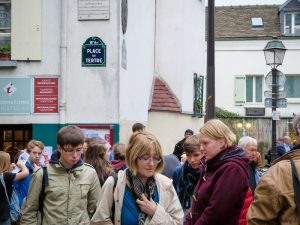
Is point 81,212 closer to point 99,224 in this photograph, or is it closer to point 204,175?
point 99,224

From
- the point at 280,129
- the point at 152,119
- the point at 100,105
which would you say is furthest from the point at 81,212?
the point at 280,129

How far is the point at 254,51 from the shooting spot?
36125mm

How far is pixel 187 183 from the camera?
695 cm

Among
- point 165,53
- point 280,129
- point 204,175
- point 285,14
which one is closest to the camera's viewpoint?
point 204,175

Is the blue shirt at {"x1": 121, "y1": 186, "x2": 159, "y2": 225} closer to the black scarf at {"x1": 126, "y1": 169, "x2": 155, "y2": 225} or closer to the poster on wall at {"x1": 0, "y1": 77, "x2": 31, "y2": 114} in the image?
the black scarf at {"x1": 126, "y1": 169, "x2": 155, "y2": 225}

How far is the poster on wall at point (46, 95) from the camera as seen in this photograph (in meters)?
13.5

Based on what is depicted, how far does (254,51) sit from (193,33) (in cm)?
1622

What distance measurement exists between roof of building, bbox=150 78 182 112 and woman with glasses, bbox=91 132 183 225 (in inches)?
496

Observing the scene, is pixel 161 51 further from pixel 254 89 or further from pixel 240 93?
pixel 254 89

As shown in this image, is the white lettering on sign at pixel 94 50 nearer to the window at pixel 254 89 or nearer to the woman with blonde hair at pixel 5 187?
the woman with blonde hair at pixel 5 187

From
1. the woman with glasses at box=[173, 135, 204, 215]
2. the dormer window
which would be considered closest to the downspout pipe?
the woman with glasses at box=[173, 135, 204, 215]

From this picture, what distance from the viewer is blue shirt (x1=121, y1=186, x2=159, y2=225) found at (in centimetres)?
476

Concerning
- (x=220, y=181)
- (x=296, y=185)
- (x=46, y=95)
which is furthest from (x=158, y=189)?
(x=46, y=95)

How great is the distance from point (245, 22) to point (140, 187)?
3463cm
